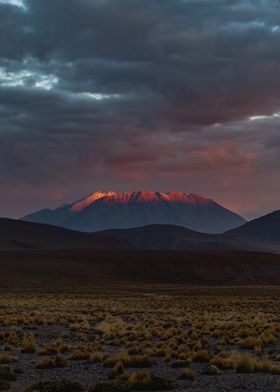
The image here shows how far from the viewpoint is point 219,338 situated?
2406 centimetres

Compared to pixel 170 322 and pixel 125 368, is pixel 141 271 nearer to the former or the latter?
pixel 170 322

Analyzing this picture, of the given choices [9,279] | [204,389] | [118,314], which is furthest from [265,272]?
[204,389]

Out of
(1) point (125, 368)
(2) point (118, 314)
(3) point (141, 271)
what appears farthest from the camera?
(3) point (141, 271)

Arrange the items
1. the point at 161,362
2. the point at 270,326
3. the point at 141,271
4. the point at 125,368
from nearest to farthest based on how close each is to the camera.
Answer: the point at 125,368
the point at 161,362
the point at 270,326
the point at 141,271

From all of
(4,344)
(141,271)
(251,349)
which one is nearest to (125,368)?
(251,349)

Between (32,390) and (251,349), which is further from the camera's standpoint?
(251,349)

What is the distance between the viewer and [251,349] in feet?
67.9

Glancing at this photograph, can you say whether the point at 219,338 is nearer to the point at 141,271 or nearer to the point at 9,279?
the point at 9,279

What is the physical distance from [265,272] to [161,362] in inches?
3862

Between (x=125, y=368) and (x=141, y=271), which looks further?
(x=141, y=271)

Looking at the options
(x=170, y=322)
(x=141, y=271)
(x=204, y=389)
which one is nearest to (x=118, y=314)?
(x=170, y=322)

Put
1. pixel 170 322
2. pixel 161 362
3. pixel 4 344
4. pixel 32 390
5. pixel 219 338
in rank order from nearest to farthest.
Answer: pixel 32 390 < pixel 161 362 < pixel 4 344 < pixel 219 338 < pixel 170 322

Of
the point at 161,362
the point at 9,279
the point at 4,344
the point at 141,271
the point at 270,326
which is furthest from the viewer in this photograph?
the point at 141,271

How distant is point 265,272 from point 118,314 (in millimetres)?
79018
